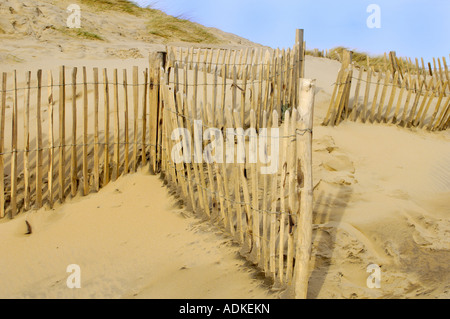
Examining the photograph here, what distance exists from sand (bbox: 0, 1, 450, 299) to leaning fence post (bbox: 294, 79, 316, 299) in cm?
43

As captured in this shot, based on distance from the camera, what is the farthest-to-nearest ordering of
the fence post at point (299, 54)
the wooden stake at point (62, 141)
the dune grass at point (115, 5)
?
the dune grass at point (115, 5) → the fence post at point (299, 54) → the wooden stake at point (62, 141)

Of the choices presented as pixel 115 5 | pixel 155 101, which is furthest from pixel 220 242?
pixel 115 5

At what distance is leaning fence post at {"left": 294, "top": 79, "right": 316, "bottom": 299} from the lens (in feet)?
9.37

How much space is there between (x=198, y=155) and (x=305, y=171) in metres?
1.39

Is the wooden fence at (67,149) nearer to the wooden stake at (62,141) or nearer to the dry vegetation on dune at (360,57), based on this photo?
the wooden stake at (62,141)

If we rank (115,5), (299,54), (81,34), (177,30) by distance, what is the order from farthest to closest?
(115,5)
(177,30)
(81,34)
(299,54)

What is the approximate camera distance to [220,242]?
12.4 ft

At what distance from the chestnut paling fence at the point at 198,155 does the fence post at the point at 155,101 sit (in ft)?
0.03

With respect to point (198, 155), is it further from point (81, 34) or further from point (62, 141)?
point (81, 34)

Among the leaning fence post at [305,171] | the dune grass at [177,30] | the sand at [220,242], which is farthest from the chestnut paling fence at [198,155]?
the dune grass at [177,30]

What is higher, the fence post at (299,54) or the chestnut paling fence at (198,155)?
the fence post at (299,54)

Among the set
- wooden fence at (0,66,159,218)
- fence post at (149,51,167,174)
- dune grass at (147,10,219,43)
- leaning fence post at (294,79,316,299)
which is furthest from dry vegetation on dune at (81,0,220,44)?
leaning fence post at (294,79,316,299)

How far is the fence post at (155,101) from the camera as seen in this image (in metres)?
4.91
